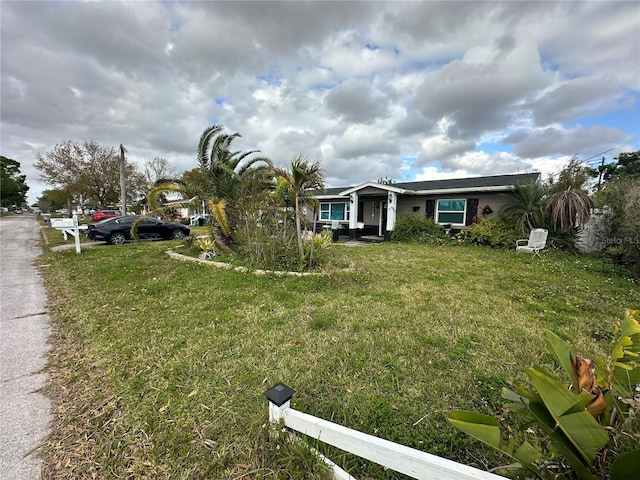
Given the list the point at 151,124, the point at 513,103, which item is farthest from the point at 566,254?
the point at 151,124

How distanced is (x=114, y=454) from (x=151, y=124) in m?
24.1

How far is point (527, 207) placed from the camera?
985 centimetres

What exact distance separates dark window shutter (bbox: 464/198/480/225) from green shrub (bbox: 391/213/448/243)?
1.47 meters

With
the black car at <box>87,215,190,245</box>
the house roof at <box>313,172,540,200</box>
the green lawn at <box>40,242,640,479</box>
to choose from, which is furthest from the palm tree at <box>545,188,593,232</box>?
the black car at <box>87,215,190,245</box>

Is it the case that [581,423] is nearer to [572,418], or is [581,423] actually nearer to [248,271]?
[572,418]

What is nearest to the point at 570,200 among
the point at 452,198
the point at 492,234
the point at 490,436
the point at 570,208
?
the point at 570,208

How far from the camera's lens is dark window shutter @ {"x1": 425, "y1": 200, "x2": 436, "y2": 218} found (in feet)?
42.5

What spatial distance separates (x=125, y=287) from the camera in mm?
5348

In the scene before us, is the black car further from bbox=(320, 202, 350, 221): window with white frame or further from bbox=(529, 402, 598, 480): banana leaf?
bbox=(529, 402, 598, 480): banana leaf

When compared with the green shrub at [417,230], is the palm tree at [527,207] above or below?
above

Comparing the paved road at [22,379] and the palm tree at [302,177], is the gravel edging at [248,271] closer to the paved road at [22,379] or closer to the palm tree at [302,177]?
the palm tree at [302,177]

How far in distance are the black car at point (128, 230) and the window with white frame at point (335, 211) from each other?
28.1 ft

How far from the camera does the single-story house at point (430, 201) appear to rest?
1148 centimetres

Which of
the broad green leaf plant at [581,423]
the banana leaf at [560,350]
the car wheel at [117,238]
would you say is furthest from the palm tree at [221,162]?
the broad green leaf plant at [581,423]
